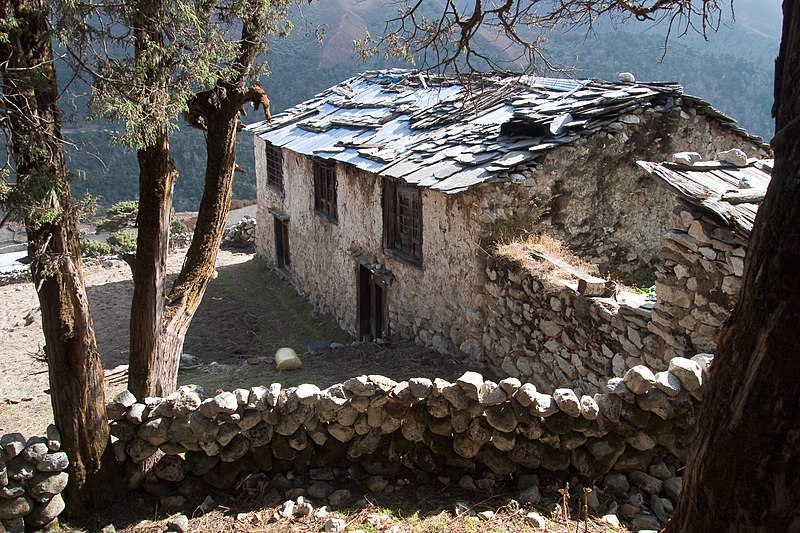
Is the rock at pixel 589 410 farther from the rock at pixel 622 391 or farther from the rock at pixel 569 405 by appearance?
the rock at pixel 622 391

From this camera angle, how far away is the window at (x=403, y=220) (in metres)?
10.3

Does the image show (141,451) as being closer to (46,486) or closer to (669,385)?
(46,486)

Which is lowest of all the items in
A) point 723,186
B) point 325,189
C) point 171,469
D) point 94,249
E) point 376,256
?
point 94,249

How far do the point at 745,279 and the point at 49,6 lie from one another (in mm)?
4837

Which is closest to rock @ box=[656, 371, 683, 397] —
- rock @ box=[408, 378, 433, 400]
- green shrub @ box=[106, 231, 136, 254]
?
rock @ box=[408, 378, 433, 400]

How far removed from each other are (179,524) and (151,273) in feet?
7.67

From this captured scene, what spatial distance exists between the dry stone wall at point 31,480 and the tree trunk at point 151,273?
1.28 metres

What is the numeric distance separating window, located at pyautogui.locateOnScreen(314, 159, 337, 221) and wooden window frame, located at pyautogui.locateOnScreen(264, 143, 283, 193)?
2.81 metres

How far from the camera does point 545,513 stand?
178 inches

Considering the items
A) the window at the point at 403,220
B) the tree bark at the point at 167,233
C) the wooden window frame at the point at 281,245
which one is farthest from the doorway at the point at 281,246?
the tree bark at the point at 167,233

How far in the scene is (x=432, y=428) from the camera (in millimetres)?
5023

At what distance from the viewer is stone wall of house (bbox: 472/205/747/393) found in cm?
563

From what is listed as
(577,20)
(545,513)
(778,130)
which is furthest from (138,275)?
(778,130)

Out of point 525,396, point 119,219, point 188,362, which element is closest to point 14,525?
point 525,396
